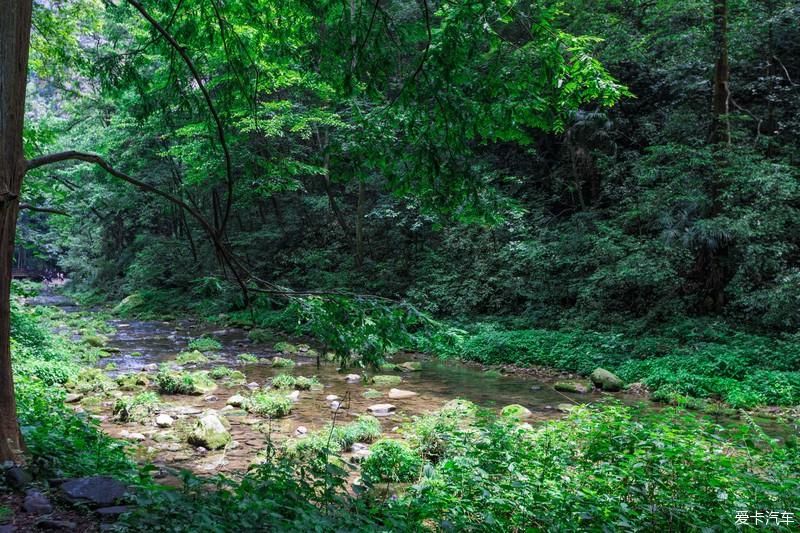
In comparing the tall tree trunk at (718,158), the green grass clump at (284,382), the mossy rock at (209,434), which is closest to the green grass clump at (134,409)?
the mossy rock at (209,434)

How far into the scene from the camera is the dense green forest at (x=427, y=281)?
380cm

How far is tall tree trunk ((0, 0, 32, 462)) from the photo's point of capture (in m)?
3.51

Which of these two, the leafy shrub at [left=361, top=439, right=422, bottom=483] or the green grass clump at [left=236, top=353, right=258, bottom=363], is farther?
the green grass clump at [left=236, top=353, right=258, bottom=363]

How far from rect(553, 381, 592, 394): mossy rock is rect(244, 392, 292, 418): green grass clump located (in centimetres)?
575

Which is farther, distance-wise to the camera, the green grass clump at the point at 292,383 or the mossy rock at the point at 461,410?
the green grass clump at the point at 292,383

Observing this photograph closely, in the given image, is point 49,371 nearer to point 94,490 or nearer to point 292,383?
point 292,383

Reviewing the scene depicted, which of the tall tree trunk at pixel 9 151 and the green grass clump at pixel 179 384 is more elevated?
the tall tree trunk at pixel 9 151

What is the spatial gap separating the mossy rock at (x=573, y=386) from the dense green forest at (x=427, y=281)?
0.10 metres

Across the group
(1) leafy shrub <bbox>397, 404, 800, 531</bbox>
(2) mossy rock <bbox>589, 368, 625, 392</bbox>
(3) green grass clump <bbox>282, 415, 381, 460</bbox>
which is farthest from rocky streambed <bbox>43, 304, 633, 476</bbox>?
(1) leafy shrub <bbox>397, 404, 800, 531</bbox>

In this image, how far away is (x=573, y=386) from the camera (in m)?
11.0

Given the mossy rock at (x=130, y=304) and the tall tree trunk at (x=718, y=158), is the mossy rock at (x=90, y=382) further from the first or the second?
the mossy rock at (x=130, y=304)

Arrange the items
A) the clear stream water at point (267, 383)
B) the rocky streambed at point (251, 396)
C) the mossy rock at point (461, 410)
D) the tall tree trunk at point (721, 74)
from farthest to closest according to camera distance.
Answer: the tall tree trunk at point (721, 74), the rocky streambed at point (251, 396), the clear stream water at point (267, 383), the mossy rock at point (461, 410)

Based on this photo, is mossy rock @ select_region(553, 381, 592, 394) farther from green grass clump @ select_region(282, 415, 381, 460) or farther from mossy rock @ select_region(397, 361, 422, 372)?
green grass clump @ select_region(282, 415, 381, 460)

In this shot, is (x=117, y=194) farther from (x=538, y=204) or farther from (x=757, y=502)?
(x=757, y=502)
